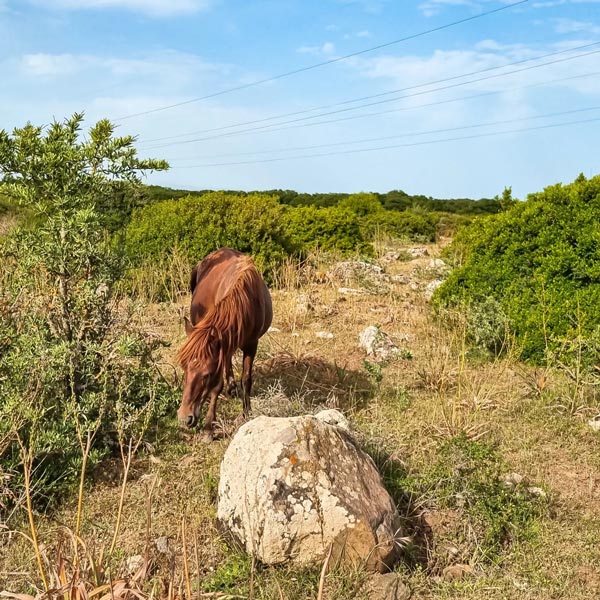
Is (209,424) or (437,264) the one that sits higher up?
(437,264)

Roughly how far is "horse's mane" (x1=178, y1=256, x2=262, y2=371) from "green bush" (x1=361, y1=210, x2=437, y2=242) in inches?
499

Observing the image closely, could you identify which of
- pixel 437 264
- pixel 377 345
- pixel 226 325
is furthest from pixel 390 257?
pixel 226 325

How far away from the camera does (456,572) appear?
3631mm

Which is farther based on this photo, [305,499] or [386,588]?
[305,499]

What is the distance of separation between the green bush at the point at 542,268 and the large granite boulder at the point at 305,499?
371cm

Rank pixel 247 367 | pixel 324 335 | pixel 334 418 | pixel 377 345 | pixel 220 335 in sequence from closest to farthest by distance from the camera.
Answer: pixel 334 418 → pixel 220 335 → pixel 247 367 → pixel 377 345 → pixel 324 335

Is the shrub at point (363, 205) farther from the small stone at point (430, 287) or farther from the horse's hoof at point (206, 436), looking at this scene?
the horse's hoof at point (206, 436)

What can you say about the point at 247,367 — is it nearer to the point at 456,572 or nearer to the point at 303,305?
the point at 456,572


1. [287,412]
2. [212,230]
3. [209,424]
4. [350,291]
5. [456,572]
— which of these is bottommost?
[456,572]

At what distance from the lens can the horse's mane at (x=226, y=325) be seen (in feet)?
15.8

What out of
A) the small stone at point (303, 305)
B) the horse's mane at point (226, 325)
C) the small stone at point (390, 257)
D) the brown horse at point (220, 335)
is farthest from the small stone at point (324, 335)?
the small stone at point (390, 257)

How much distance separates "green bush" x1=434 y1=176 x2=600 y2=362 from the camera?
7051 mm

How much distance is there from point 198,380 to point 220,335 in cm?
40

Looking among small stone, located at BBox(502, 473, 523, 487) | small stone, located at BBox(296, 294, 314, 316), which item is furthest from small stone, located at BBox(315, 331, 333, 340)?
small stone, located at BBox(502, 473, 523, 487)
